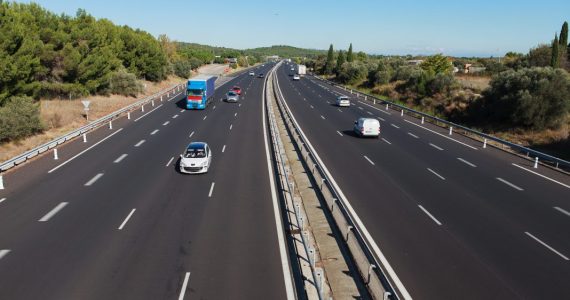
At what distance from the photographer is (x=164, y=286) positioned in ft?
36.9

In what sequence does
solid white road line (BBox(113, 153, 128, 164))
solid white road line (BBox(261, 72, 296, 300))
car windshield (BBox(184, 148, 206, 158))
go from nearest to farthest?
1. solid white road line (BBox(261, 72, 296, 300))
2. car windshield (BBox(184, 148, 206, 158))
3. solid white road line (BBox(113, 153, 128, 164))

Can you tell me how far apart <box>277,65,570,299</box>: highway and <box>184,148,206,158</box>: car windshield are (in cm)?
661

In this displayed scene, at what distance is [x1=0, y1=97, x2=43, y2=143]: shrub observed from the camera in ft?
100.0

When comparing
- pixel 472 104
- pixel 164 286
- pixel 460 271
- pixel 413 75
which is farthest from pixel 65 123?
pixel 413 75

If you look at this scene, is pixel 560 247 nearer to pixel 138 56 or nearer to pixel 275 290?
pixel 275 290

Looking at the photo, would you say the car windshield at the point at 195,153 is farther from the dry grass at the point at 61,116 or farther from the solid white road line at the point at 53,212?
the dry grass at the point at 61,116

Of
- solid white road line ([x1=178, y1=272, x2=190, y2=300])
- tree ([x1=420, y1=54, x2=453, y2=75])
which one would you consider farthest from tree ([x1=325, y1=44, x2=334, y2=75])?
solid white road line ([x1=178, y1=272, x2=190, y2=300])

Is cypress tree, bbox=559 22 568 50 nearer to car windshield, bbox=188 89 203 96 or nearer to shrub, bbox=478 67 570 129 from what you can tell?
shrub, bbox=478 67 570 129

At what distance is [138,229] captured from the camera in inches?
588

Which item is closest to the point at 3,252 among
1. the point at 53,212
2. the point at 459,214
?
the point at 53,212

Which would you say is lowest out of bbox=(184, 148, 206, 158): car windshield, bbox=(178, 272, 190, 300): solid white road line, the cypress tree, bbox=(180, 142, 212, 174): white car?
bbox=(178, 272, 190, 300): solid white road line

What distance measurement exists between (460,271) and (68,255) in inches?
435

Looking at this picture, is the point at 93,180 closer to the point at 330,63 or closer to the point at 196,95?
the point at 196,95

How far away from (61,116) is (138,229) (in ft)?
99.3
